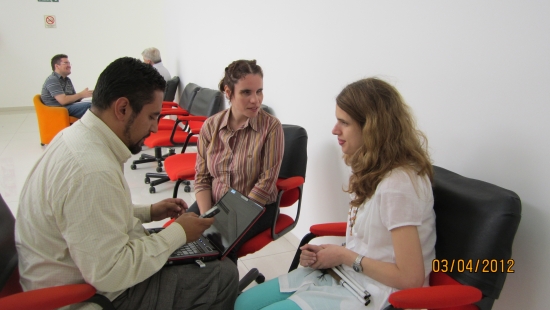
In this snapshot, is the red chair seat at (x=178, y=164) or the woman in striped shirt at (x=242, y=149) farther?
the red chair seat at (x=178, y=164)

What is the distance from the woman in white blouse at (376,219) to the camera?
1149mm

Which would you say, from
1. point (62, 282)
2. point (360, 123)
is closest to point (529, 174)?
point (360, 123)

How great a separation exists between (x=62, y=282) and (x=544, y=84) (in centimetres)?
156

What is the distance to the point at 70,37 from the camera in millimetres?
8086

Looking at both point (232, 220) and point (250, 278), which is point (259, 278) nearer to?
point (250, 278)

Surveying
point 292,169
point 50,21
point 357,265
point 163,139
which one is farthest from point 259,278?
point 50,21

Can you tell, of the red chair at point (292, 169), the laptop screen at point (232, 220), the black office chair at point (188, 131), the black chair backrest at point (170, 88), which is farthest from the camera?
the black chair backrest at point (170, 88)

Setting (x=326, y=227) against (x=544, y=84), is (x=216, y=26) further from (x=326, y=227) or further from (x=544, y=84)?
(x=544, y=84)

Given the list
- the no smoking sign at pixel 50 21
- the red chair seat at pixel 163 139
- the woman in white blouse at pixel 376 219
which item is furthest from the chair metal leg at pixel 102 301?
the no smoking sign at pixel 50 21

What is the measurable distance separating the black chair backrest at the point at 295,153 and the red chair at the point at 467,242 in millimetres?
936

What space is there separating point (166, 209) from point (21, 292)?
1.96ft

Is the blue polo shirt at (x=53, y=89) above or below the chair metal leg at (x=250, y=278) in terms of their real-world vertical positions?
above

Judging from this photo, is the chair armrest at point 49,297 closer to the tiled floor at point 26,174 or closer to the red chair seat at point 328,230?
the red chair seat at point 328,230

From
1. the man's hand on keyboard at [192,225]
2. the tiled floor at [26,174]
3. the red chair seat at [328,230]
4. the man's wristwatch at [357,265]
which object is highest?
the man's hand on keyboard at [192,225]
